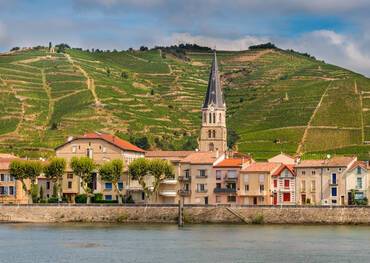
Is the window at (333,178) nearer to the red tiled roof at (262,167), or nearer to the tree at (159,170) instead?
the red tiled roof at (262,167)

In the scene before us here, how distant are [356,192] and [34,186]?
106 ft

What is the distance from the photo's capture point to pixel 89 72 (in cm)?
19762

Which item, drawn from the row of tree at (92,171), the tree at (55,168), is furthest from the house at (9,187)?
the tree at (55,168)

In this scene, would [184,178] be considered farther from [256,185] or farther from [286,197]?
[286,197]

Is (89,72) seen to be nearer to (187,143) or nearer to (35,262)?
(187,143)

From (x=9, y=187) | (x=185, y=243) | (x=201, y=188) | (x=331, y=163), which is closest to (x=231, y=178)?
(x=201, y=188)

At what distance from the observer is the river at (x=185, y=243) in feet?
226

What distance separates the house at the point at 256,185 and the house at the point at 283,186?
1.92ft

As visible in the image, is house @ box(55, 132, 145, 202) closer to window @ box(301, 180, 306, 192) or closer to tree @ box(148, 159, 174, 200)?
tree @ box(148, 159, 174, 200)

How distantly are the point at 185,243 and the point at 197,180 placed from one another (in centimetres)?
3093

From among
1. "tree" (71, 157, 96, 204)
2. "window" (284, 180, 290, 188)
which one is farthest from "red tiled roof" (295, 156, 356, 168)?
"tree" (71, 157, 96, 204)

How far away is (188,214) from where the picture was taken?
97500 millimetres

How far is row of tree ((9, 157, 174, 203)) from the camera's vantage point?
10362cm

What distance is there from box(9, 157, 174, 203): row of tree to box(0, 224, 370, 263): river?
10.4 metres
